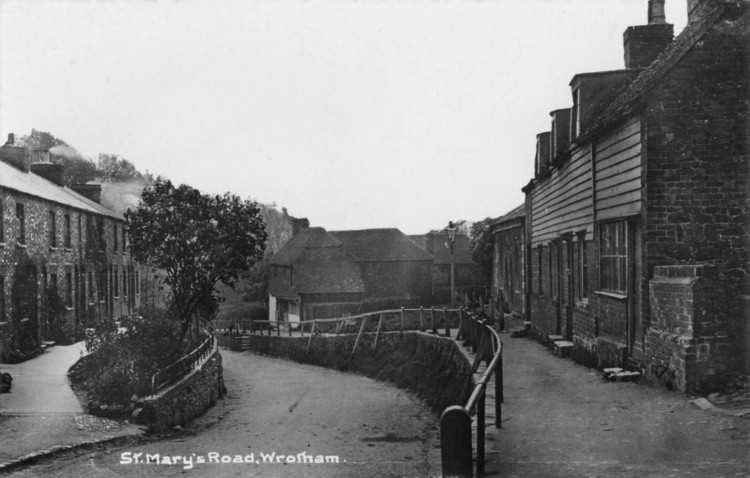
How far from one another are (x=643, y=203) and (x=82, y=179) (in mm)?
58980

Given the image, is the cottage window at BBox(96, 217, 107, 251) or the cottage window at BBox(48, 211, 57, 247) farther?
the cottage window at BBox(96, 217, 107, 251)

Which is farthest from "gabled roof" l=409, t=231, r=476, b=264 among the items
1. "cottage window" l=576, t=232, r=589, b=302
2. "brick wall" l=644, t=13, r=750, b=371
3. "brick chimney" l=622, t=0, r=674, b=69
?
"brick wall" l=644, t=13, r=750, b=371

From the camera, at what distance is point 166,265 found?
77.3ft

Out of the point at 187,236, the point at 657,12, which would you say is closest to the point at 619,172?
the point at 657,12

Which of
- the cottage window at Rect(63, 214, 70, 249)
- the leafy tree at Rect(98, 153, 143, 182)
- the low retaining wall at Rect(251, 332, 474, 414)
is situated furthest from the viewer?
the leafy tree at Rect(98, 153, 143, 182)

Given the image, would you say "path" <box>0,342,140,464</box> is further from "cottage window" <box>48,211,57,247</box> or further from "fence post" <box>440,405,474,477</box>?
"fence post" <box>440,405,474,477</box>

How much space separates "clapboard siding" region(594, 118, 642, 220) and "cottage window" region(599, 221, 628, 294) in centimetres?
30

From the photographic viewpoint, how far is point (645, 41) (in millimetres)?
15711

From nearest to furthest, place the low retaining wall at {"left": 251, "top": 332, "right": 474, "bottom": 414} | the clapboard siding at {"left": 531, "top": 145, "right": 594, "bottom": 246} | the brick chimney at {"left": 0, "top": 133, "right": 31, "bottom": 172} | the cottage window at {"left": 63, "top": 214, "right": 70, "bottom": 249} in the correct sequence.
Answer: the clapboard siding at {"left": 531, "top": 145, "right": 594, "bottom": 246} < the low retaining wall at {"left": 251, "top": 332, "right": 474, "bottom": 414} < the brick chimney at {"left": 0, "top": 133, "right": 31, "bottom": 172} < the cottage window at {"left": 63, "top": 214, "right": 70, "bottom": 249}

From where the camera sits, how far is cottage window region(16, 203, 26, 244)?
22.7m

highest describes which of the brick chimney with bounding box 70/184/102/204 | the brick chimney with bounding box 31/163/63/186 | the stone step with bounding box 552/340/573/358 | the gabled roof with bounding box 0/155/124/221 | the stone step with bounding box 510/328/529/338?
the brick chimney with bounding box 31/163/63/186

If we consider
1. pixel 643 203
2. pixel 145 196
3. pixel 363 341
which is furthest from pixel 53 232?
pixel 643 203

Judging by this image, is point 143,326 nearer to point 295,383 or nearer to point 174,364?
point 174,364

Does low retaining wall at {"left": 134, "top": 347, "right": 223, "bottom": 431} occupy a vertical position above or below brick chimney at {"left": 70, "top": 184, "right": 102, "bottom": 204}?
below
